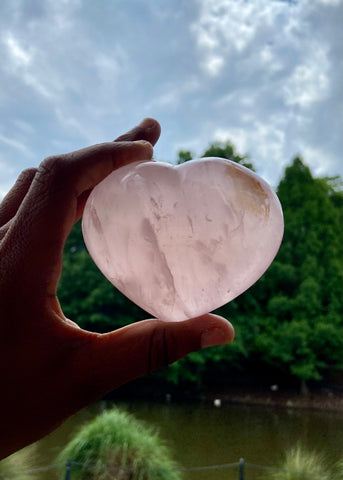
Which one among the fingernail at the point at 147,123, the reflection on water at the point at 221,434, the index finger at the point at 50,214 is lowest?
the reflection on water at the point at 221,434

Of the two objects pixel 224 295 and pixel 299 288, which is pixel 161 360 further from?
pixel 299 288

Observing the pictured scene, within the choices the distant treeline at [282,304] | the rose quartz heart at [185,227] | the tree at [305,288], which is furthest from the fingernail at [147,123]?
the tree at [305,288]

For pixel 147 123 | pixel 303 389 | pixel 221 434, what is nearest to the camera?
pixel 147 123

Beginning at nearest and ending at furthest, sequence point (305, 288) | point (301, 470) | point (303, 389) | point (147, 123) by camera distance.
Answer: point (147, 123)
point (301, 470)
point (305, 288)
point (303, 389)

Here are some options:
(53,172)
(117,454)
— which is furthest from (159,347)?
(117,454)

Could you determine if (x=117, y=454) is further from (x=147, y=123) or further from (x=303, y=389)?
(x=303, y=389)

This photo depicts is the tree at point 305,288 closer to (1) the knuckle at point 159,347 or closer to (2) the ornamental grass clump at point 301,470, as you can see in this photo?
(2) the ornamental grass clump at point 301,470

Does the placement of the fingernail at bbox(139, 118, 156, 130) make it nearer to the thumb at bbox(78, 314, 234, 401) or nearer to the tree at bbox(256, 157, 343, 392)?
the thumb at bbox(78, 314, 234, 401)
